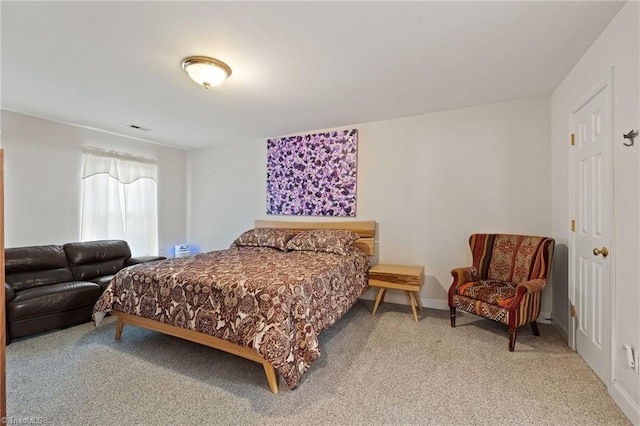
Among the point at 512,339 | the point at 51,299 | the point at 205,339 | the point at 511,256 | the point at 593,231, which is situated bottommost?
the point at 512,339

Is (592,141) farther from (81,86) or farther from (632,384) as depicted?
(81,86)

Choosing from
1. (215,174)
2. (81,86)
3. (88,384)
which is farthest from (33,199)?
(88,384)

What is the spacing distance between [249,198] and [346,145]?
6.09ft

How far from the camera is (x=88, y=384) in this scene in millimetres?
1980

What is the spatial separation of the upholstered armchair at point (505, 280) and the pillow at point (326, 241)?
119cm

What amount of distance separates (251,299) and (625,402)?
228cm

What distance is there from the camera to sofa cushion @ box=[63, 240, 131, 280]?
11.6ft

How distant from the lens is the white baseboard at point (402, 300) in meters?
3.51

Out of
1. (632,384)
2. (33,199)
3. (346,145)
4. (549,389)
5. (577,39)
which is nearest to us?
(632,384)

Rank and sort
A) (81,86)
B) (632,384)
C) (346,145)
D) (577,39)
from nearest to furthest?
(632,384) → (577,39) → (81,86) → (346,145)

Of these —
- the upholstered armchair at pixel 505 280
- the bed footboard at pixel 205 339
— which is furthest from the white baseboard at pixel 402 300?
the bed footboard at pixel 205 339

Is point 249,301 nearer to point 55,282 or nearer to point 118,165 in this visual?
point 55,282

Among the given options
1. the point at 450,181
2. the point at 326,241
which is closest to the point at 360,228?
the point at 326,241

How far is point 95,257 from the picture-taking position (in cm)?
373
